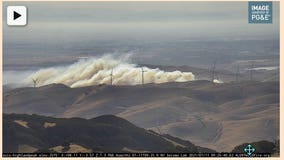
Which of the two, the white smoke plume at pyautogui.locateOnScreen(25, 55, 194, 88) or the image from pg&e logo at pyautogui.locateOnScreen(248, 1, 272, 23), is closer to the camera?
the image from pg&e logo at pyautogui.locateOnScreen(248, 1, 272, 23)

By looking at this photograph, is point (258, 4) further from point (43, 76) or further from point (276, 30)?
point (43, 76)

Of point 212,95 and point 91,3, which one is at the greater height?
point 91,3

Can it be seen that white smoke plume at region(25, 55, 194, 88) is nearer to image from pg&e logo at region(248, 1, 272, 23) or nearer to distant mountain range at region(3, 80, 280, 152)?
distant mountain range at region(3, 80, 280, 152)

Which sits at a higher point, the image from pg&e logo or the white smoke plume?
the image from pg&e logo

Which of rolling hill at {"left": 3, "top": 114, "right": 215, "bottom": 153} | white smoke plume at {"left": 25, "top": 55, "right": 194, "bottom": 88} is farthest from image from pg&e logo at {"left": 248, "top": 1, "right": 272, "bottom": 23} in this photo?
rolling hill at {"left": 3, "top": 114, "right": 215, "bottom": 153}

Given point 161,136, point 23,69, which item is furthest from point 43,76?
point 161,136

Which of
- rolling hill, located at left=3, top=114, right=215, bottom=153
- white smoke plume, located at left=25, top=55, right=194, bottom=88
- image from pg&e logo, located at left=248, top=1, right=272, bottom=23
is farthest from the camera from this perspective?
white smoke plume, located at left=25, top=55, right=194, bottom=88
